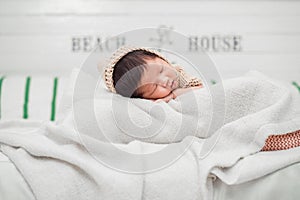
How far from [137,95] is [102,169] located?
0.44 metres

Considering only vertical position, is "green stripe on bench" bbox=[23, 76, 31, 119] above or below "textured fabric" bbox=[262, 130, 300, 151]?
below

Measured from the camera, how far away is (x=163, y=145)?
3.93ft

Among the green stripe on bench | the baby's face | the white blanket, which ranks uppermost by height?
the baby's face

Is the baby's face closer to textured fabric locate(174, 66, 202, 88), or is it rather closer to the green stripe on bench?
textured fabric locate(174, 66, 202, 88)

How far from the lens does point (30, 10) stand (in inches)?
95.5

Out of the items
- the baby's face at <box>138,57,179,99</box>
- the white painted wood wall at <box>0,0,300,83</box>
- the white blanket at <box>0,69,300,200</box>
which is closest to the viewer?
the white blanket at <box>0,69,300,200</box>

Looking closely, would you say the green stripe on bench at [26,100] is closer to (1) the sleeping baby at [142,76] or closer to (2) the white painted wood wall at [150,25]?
(2) the white painted wood wall at [150,25]

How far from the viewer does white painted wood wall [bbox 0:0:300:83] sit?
2416mm

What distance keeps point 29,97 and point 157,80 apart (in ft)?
2.97

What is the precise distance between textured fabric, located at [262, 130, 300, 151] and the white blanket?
2 centimetres

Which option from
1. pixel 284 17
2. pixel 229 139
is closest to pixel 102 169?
pixel 229 139

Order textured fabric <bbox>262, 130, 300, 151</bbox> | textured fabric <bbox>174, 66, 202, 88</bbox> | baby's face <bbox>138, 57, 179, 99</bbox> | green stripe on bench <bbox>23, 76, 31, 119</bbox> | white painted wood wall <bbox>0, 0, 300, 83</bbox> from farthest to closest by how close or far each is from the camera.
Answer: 1. white painted wood wall <bbox>0, 0, 300, 83</bbox>
2. green stripe on bench <bbox>23, 76, 31, 119</bbox>
3. textured fabric <bbox>174, 66, 202, 88</bbox>
4. baby's face <bbox>138, 57, 179, 99</bbox>
5. textured fabric <bbox>262, 130, 300, 151</bbox>

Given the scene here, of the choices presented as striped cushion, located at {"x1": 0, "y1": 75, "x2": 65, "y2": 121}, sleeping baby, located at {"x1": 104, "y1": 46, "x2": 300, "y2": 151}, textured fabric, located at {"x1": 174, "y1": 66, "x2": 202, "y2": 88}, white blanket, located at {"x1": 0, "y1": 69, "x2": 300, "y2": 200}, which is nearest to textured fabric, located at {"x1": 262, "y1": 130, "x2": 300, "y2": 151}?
white blanket, located at {"x1": 0, "y1": 69, "x2": 300, "y2": 200}

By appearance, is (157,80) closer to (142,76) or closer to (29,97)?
Result: (142,76)
